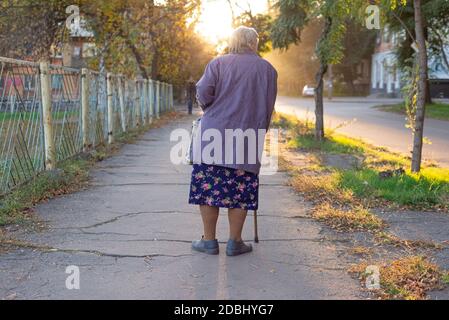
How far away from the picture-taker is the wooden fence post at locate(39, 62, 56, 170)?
7953 mm

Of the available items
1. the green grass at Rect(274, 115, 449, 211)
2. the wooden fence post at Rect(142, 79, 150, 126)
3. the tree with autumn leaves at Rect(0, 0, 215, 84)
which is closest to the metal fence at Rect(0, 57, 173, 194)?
A: the green grass at Rect(274, 115, 449, 211)

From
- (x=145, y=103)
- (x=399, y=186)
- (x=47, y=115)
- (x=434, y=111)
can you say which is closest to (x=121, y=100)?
(x=145, y=103)

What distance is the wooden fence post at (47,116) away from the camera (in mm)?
7953

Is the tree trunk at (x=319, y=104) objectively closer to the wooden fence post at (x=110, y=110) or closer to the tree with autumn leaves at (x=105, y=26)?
the wooden fence post at (x=110, y=110)

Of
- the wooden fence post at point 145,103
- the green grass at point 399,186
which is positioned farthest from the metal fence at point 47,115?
the wooden fence post at point 145,103

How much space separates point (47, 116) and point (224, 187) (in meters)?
3.99

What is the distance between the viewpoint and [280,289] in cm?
407

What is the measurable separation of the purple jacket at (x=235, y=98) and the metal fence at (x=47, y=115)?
9.02 feet

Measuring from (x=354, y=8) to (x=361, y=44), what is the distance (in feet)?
166

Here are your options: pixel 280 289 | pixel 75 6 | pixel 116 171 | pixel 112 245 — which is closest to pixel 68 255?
pixel 112 245

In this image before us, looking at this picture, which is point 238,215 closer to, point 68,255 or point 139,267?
point 139,267

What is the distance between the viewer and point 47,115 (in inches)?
315

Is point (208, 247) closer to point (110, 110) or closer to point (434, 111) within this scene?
point (110, 110)
